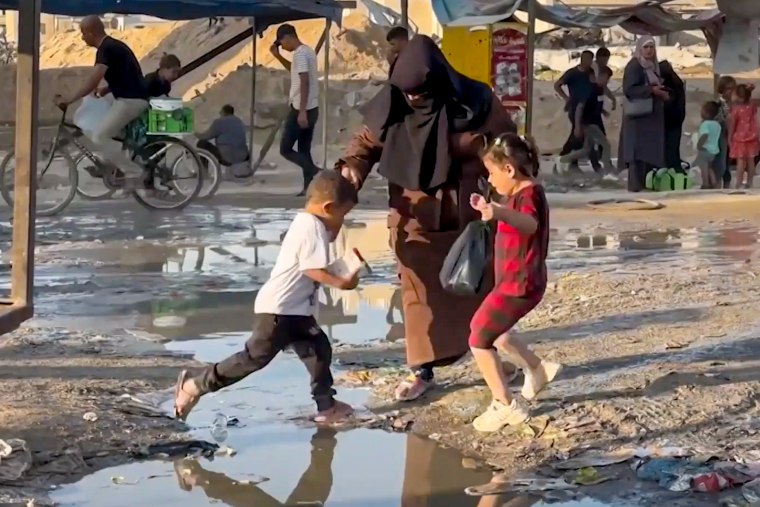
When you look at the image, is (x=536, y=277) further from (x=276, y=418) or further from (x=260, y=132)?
(x=260, y=132)

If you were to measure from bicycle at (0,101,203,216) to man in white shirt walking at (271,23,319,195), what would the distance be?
5.38ft

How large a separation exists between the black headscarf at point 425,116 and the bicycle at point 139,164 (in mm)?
8055

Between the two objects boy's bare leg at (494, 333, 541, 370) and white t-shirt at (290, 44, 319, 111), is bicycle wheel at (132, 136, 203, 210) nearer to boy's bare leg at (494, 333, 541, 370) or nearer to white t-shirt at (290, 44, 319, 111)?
white t-shirt at (290, 44, 319, 111)

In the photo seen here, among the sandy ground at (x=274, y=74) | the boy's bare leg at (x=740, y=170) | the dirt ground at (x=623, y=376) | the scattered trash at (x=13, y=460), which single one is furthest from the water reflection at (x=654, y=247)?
the sandy ground at (x=274, y=74)

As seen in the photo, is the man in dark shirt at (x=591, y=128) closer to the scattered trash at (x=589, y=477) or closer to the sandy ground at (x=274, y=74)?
the sandy ground at (x=274, y=74)

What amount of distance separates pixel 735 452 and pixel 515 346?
3.61 feet

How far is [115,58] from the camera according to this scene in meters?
13.8

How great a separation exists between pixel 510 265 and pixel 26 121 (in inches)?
82.4

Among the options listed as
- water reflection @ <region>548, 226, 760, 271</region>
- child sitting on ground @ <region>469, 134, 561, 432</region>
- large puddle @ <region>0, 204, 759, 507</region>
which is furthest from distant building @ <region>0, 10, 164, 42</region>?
child sitting on ground @ <region>469, 134, 561, 432</region>

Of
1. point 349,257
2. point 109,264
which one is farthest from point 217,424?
point 109,264

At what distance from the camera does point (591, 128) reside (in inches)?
776

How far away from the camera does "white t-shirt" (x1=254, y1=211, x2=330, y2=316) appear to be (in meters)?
5.83

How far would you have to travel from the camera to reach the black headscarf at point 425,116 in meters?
6.32

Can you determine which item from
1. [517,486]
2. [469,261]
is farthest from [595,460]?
[469,261]
